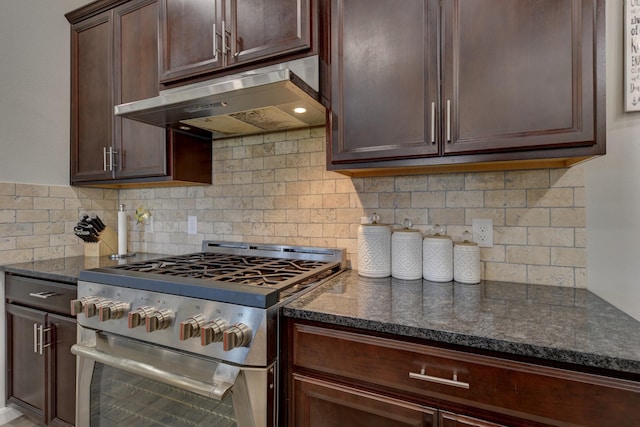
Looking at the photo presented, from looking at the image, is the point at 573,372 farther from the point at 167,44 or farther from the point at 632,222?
the point at 167,44

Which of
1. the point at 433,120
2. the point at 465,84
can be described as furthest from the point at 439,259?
the point at 465,84

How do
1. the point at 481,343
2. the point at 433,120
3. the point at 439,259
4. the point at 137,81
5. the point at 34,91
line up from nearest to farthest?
1. the point at 481,343
2. the point at 433,120
3. the point at 439,259
4. the point at 137,81
5. the point at 34,91

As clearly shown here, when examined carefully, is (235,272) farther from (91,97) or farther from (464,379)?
(91,97)

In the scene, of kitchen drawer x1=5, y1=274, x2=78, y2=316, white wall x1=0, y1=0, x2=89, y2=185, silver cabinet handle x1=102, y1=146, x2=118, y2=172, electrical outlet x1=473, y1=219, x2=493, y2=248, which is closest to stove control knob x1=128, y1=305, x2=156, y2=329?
kitchen drawer x1=5, y1=274, x2=78, y2=316

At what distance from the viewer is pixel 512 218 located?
1354mm

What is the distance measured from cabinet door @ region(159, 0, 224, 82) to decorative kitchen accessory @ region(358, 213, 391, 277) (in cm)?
111

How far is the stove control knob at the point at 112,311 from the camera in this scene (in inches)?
46.9

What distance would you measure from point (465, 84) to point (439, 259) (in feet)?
2.40

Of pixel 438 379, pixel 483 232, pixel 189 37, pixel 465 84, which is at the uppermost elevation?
pixel 189 37

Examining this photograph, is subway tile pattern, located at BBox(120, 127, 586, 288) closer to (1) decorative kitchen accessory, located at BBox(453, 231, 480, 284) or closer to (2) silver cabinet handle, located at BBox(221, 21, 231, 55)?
(1) decorative kitchen accessory, located at BBox(453, 231, 480, 284)

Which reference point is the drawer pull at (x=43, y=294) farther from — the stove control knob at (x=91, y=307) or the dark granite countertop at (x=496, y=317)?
the dark granite countertop at (x=496, y=317)

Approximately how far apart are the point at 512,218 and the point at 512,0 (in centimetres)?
84

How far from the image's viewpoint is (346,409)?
0.94 meters

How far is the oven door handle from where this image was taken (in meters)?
0.98
